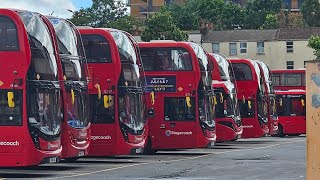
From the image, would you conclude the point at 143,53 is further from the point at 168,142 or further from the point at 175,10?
the point at 175,10

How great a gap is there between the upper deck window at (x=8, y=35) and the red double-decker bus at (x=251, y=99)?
23.4m

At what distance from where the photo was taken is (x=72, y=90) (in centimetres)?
2122

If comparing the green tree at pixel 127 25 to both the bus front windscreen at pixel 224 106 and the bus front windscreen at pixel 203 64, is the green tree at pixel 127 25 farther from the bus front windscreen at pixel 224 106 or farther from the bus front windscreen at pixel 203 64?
the bus front windscreen at pixel 203 64

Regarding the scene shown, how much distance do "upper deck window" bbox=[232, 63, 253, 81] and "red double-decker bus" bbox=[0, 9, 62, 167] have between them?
2348 cm

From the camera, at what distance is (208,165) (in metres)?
24.6

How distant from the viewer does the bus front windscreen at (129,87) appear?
2519 centimetres

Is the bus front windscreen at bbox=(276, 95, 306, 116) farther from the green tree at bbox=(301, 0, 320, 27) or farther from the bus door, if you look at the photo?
the green tree at bbox=(301, 0, 320, 27)

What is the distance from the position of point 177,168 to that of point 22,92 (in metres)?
6.04

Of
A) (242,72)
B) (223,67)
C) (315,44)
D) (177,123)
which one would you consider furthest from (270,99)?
(315,44)

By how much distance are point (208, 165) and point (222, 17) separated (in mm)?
95888

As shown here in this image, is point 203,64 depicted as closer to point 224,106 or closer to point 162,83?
point 162,83

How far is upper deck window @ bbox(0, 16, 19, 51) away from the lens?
18188 mm

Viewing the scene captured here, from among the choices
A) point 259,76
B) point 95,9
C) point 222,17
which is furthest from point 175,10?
point 259,76

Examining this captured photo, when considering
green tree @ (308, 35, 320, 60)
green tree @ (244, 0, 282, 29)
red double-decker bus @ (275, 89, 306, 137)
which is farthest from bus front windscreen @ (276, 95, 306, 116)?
green tree @ (244, 0, 282, 29)
